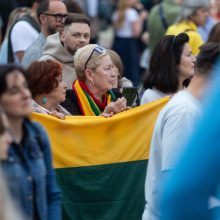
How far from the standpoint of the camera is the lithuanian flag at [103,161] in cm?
575

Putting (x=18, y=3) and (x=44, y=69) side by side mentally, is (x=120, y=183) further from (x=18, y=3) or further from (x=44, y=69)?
(x=18, y=3)

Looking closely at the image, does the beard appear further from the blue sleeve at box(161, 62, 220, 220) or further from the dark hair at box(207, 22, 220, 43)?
the blue sleeve at box(161, 62, 220, 220)

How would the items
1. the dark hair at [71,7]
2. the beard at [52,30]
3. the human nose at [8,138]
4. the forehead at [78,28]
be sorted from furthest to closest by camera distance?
1. the dark hair at [71,7]
2. the beard at [52,30]
3. the forehead at [78,28]
4. the human nose at [8,138]

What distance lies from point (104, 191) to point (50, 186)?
188 centimetres

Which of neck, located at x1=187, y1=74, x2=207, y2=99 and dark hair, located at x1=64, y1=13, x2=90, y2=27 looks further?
dark hair, located at x1=64, y1=13, x2=90, y2=27

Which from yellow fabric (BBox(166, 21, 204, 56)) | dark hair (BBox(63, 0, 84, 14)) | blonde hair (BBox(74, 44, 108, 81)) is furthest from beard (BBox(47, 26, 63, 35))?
blonde hair (BBox(74, 44, 108, 81))

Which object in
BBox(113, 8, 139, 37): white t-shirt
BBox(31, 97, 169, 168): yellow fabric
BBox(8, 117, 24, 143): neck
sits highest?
BBox(8, 117, 24, 143): neck

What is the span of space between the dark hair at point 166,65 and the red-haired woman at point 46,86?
853mm

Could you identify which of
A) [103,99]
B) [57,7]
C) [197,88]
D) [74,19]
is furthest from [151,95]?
[197,88]

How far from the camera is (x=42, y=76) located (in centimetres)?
576

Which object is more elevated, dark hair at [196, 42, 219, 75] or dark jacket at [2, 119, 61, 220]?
dark hair at [196, 42, 219, 75]

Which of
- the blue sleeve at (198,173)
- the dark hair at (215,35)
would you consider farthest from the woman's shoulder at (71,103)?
the blue sleeve at (198,173)

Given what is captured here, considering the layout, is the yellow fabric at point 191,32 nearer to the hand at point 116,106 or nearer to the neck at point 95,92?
the neck at point 95,92

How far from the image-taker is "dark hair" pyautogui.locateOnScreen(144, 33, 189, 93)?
634 centimetres
